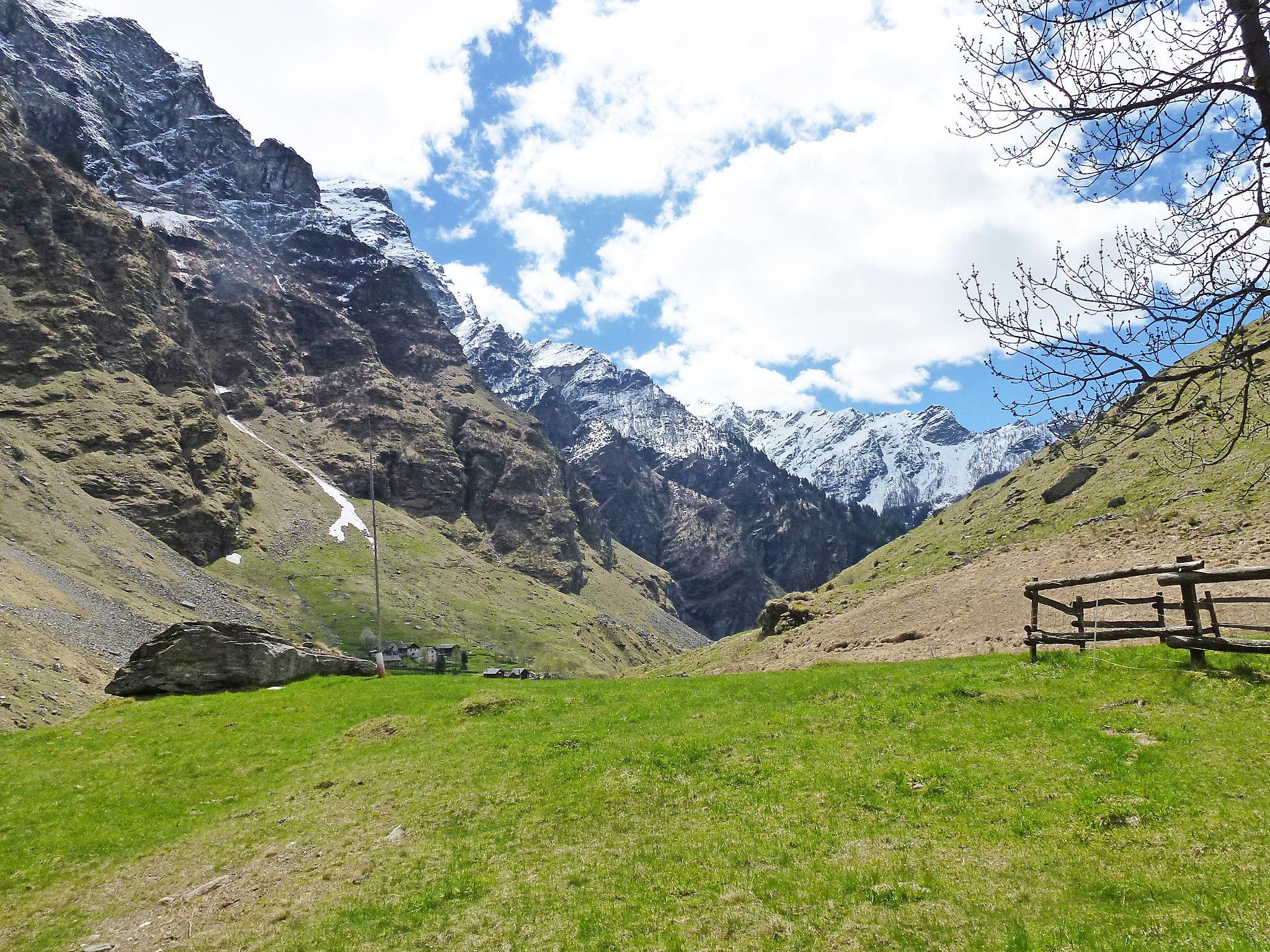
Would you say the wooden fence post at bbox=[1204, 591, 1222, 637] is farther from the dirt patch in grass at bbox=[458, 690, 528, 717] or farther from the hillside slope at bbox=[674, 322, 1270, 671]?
the dirt patch in grass at bbox=[458, 690, 528, 717]

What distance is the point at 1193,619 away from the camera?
717 inches

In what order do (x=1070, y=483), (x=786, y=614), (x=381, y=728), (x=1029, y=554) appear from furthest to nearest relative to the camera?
(x=1070, y=483)
(x=786, y=614)
(x=1029, y=554)
(x=381, y=728)

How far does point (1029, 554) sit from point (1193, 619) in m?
37.6

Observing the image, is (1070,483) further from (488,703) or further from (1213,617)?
(488,703)

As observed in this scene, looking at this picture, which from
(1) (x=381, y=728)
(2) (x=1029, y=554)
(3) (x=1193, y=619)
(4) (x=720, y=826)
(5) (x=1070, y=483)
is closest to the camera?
(4) (x=720, y=826)

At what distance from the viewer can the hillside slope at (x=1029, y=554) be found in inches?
1479

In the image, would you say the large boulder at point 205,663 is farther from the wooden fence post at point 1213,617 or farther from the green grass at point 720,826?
the wooden fence post at point 1213,617

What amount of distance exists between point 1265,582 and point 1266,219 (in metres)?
29.7

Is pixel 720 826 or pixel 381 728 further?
pixel 381 728

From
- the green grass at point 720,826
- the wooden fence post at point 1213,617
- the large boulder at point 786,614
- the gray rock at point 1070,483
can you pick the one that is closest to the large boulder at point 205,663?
the green grass at point 720,826

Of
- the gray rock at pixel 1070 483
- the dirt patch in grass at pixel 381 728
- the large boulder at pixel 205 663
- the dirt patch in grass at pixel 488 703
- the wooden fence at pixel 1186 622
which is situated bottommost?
the dirt patch in grass at pixel 381 728

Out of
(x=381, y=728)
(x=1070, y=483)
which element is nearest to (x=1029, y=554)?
(x=1070, y=483)

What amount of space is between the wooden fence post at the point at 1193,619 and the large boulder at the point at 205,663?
42.1m

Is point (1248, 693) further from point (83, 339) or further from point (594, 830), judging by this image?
point (83, 339)
